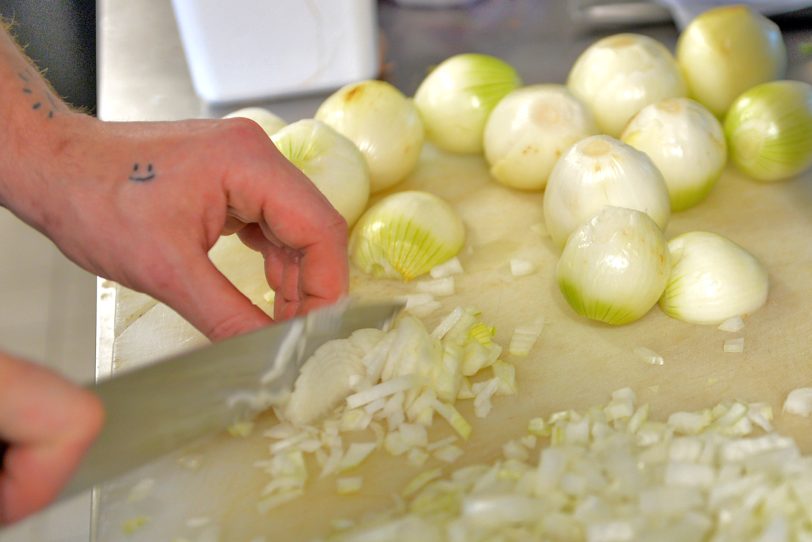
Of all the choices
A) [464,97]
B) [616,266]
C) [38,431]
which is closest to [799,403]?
[616,266]

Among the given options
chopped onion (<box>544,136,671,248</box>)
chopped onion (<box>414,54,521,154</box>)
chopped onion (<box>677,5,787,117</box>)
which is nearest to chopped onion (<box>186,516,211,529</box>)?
chopped onion (<box>544,136,671,248</box>)

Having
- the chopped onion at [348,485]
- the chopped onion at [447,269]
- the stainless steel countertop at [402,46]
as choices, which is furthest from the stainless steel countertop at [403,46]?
the chopped onion at [348,485]

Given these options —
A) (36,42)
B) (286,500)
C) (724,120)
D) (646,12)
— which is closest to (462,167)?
(724,120)

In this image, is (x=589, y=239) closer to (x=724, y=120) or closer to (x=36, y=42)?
(x=724, y=120)

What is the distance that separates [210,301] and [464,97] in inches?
27.9

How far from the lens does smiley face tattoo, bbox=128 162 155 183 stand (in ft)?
3.53

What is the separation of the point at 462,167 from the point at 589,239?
1.39 ft

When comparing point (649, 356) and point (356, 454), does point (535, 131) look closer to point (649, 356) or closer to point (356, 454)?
point (649, 356)

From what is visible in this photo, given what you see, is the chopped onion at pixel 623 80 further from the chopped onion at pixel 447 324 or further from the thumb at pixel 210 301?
the thumb at pixel 210 301

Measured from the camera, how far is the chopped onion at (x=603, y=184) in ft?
4.33

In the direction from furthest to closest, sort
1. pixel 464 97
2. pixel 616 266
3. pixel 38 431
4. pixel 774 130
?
pixel 464 97, pixel 774 130, pixel 616 266, pixel 38 431

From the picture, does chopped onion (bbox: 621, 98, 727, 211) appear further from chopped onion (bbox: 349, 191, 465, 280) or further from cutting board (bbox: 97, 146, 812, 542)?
chopped onion (bbox: 349, 191, 465, 280)

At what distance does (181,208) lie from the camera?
1.07 m

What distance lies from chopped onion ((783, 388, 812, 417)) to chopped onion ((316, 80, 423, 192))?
0.70 m
